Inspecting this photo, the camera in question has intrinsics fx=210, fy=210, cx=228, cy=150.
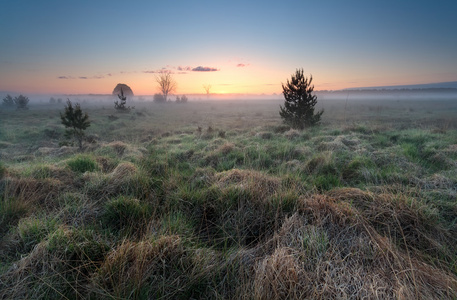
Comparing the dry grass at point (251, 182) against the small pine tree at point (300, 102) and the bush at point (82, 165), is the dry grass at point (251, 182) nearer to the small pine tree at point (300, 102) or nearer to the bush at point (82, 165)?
the bush at point (82, 165)

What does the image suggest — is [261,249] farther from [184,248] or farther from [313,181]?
[313,181]

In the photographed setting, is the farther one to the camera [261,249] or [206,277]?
[261,249]

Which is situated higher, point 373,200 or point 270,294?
point 373,200

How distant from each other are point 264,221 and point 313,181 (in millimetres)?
1847

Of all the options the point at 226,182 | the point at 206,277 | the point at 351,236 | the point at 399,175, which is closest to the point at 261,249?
the point at 206,277

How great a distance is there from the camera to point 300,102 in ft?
45.8

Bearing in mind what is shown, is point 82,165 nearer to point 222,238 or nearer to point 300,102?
point 222,238

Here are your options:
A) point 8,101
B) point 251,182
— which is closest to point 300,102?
point 251,182

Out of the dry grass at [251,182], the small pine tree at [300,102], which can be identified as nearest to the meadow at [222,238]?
the dry grass at [251,182]

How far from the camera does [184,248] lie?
2494 millimetres

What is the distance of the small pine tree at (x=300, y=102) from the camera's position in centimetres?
1367

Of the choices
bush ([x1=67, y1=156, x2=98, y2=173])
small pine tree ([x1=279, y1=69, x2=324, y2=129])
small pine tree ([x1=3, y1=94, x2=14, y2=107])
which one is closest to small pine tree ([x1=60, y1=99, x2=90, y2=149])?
bush ([x1=67, y1=156, x2=98, y2=173])

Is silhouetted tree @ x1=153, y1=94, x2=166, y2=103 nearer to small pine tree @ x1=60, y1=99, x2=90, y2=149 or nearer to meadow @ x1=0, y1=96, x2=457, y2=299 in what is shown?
small pine tree @ x1=60, y1=99, x2=90, y2=149

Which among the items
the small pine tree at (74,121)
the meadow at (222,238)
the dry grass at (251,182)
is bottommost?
the meadow at (222,238)
